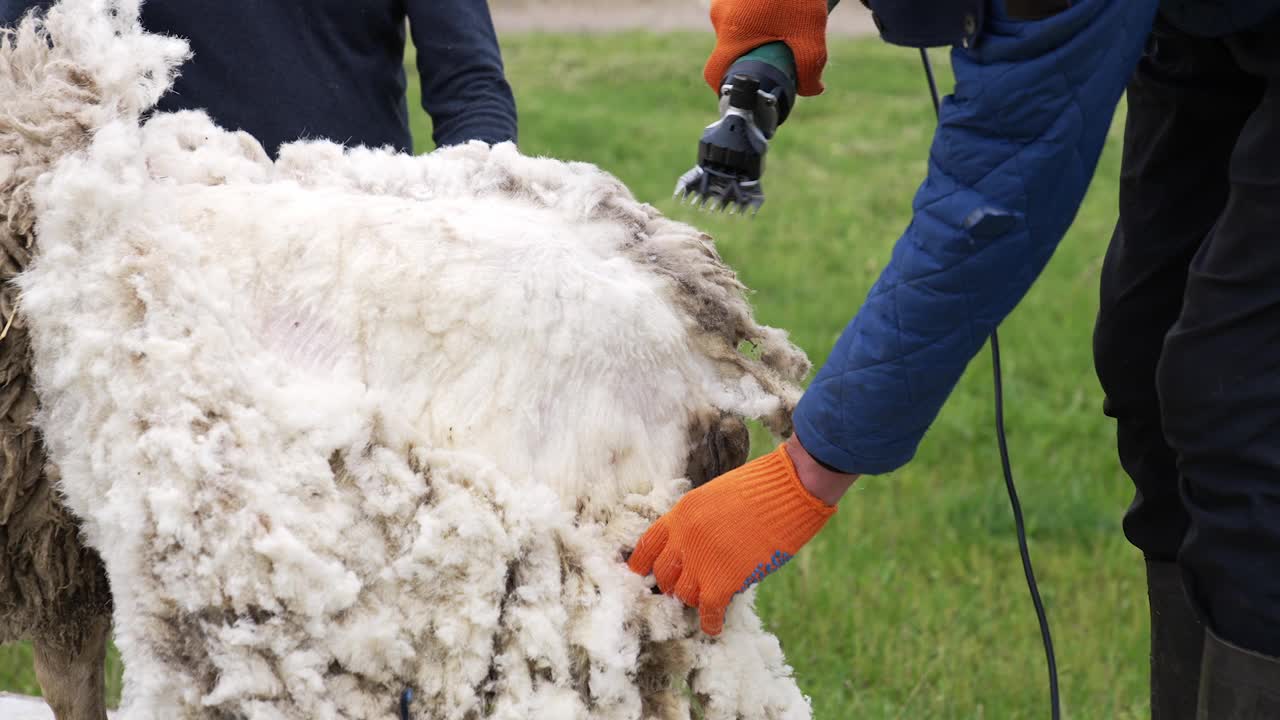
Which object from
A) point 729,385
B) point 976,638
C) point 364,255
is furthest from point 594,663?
point 976,638

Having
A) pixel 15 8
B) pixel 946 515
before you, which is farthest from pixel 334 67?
pixel 946 515

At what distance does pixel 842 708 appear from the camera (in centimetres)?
276

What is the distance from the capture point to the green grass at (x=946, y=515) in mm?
2900

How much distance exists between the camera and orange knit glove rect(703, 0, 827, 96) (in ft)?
5.94

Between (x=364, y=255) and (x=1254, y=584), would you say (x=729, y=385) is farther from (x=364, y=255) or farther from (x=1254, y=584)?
(x=1254, y=584)

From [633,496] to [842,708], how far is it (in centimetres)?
143

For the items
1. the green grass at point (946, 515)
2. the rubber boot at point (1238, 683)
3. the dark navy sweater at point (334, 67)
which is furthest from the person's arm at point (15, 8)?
the rubber boot at point (1238, 683)

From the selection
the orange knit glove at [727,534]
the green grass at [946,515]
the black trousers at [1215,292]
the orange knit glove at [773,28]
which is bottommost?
the green grass at [946,515]

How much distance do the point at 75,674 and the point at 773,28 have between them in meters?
1.43

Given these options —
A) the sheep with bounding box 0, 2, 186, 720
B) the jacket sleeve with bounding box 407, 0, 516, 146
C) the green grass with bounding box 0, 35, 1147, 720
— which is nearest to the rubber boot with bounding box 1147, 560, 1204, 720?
the green grass with bounding box 0, 35, 1147, 720

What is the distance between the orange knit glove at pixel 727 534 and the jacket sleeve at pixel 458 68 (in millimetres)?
989

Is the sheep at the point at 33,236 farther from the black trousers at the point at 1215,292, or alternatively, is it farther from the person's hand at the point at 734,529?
the black trousers at the point at 1215,292

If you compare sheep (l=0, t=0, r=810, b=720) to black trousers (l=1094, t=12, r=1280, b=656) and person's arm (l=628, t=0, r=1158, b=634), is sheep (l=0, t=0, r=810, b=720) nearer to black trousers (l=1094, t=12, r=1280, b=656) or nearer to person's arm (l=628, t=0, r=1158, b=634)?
person's arm (l=628, t=0, r=1158, b=634)

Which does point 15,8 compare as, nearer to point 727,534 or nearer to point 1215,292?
point 727,534
